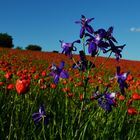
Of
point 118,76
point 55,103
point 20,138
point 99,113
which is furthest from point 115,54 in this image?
point 55,103

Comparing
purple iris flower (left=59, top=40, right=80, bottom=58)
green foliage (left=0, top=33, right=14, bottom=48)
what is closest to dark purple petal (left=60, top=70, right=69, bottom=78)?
purple iris flower (left=59, top=40, right=80, bottom=58)

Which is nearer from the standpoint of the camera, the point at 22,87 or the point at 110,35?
the point at 22,87

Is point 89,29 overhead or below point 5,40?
below

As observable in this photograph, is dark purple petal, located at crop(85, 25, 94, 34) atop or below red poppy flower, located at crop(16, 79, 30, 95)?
atop

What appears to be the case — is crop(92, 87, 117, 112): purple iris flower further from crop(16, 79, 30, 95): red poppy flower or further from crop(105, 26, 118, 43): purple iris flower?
crop(16, 79, 30, 95): red poppy flower

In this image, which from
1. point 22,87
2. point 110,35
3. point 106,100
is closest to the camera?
point 22,87

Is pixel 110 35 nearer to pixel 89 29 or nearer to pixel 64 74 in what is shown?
pixel 89 29

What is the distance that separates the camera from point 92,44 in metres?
3.21

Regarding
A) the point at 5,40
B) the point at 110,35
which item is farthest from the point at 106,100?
the point at 5,40

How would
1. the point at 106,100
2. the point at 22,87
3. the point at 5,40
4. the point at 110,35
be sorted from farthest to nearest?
the point at 5,40
the point at 106,100
the point at 110,35
the point at 22,87

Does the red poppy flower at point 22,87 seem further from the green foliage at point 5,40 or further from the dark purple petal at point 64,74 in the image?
the green foliage at point 5,40

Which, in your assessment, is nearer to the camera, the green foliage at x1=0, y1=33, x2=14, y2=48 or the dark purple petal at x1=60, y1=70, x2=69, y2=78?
the dark purple petal at x1=60, y1=70, x2=69, y2=78

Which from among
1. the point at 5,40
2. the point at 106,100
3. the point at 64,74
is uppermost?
the point at 5,40

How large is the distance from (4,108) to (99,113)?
106 centimetres
